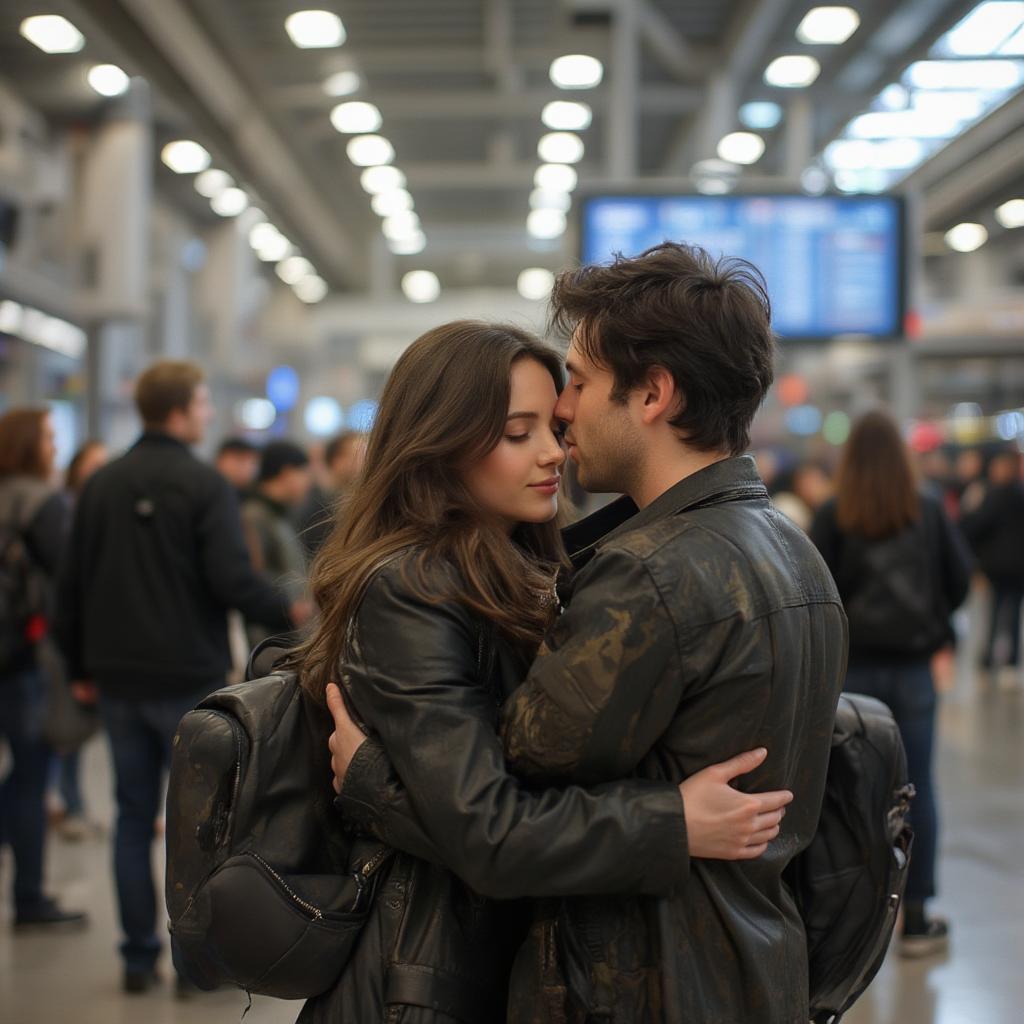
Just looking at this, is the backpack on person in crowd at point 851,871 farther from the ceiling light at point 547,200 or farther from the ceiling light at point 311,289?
the ceiling light at point 311,289

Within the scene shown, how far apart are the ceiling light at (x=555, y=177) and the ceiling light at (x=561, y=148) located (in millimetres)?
147

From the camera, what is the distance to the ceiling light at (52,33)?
28.7ft

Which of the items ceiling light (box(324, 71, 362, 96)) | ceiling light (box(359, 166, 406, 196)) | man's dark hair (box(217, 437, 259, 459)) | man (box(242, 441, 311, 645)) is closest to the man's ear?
man (box(242, 441, 311, 645))

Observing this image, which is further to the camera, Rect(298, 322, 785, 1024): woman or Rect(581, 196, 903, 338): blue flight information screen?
Rect(581, 196, 903, 338): blue flight information screen

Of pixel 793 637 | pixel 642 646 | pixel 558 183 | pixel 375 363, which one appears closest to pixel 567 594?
pixel 642 646

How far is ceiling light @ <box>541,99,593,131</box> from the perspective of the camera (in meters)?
14.4

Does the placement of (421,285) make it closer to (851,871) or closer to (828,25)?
(828,25)

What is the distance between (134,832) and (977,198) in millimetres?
13730

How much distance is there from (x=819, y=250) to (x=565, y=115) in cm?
767

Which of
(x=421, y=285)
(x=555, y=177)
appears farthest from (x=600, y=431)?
(x=421, y=285)

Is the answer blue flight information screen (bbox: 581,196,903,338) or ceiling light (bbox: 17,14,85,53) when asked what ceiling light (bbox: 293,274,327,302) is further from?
blue flight information screen (bbox: 581,196,903,338)

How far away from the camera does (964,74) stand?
12031mm

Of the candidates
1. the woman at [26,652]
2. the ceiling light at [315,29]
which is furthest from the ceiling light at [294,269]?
the woman at [26,652]

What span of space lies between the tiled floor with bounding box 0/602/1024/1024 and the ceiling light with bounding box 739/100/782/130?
9.58 m
